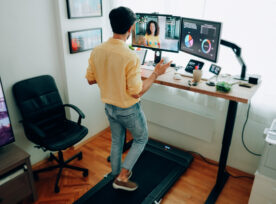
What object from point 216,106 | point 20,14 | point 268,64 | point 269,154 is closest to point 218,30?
point 268,64

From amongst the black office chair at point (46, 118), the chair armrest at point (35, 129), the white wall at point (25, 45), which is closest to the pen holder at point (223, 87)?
the black office chair at point (46, 118)

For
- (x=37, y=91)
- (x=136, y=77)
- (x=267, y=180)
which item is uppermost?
(x=136, y=77)

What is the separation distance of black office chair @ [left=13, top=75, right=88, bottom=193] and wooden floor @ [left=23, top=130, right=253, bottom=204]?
3.9 inches

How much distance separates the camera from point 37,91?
2.46 metres

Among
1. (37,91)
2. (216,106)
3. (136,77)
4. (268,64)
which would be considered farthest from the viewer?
(216,106)

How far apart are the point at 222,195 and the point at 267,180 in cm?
54

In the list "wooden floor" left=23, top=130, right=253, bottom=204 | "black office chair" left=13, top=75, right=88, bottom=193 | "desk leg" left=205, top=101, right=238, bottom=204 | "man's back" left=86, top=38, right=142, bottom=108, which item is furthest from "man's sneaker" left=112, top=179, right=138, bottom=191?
"man's back" left=86, top=38, right=142, bottom=108

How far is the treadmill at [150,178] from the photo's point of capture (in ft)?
7.39

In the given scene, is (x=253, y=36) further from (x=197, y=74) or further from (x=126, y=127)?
(x=126, y=127)

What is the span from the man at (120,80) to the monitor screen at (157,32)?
2.52 feet

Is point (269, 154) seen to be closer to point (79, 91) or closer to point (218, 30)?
point (218, 30)

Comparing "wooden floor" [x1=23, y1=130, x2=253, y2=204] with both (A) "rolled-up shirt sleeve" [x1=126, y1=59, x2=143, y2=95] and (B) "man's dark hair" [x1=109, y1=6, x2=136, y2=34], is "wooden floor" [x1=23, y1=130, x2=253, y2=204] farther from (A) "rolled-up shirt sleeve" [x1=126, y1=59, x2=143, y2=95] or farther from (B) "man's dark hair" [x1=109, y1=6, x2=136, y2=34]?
(B) "man's dark hair" [x1=109, y1=6, x2=136, y2=34]

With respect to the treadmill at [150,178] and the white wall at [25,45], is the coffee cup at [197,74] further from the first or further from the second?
the white wall at [25,45]

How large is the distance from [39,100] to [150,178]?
134cm
